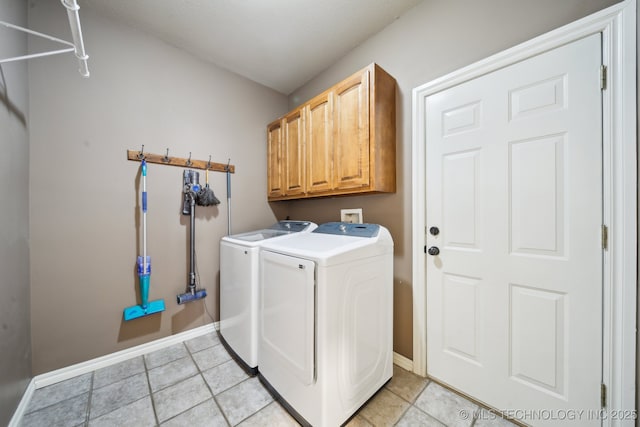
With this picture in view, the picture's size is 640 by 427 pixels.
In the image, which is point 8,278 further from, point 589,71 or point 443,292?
point 589,71

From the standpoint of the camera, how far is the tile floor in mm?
1246

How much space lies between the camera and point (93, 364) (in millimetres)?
1653

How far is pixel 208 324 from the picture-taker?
222cm

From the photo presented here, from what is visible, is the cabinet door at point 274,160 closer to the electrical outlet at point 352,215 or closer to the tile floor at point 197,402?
the electrical outlet at point 352,215

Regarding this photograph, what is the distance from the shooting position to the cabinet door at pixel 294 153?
2164 mm

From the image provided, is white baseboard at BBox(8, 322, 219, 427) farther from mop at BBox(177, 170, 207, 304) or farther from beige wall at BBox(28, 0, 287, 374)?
mop at BBox(177, 170, 207, 304)

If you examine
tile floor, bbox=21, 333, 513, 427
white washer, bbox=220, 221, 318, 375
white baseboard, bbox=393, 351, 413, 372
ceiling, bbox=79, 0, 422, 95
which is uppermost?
ceiling, bbox=79, 0, 422, 95

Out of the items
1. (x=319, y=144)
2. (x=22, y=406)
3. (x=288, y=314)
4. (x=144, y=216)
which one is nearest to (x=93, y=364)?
(x=22, y=406)

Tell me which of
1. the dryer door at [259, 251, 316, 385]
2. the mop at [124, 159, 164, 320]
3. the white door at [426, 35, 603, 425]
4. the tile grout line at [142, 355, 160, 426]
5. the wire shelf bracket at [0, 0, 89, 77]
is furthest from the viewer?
the mop at [124, 159, 164, 320]

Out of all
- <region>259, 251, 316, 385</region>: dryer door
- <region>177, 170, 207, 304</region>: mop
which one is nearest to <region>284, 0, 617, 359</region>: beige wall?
<region>259, 251, 316, 385</region>: dryer door

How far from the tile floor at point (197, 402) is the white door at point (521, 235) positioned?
23 centimetres

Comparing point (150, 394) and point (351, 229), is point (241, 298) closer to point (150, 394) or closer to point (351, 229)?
point (150, 394)

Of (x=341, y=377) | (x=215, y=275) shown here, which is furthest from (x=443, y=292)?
(x=215, y=275)

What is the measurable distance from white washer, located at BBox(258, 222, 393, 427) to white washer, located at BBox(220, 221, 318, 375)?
0.25 feet
